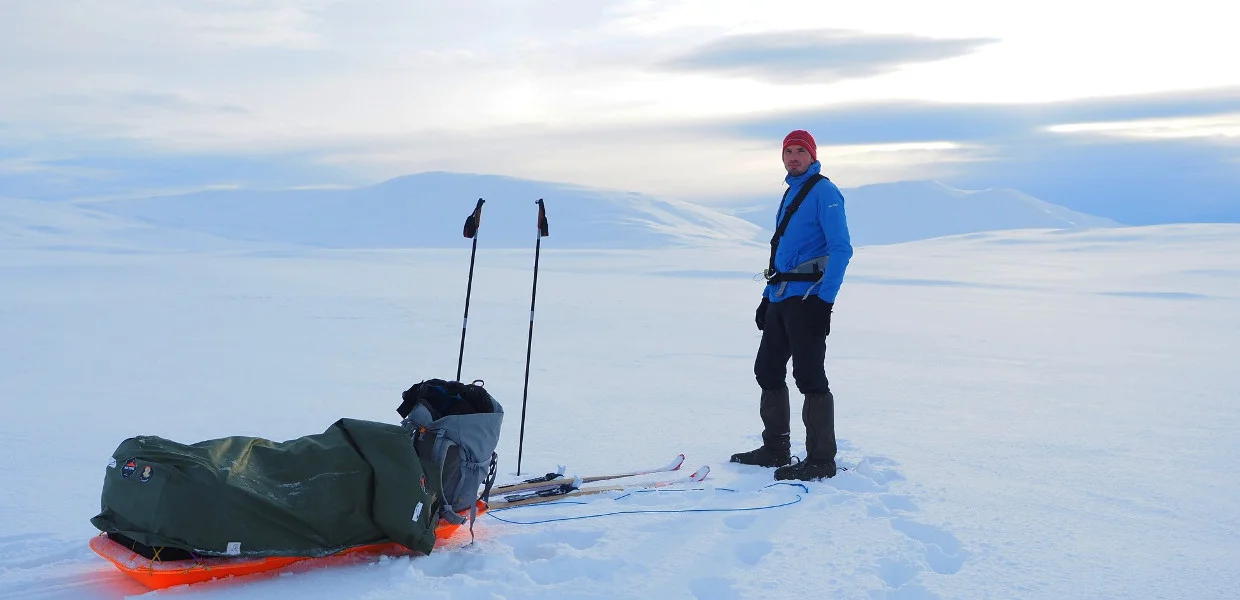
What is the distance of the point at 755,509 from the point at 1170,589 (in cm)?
152

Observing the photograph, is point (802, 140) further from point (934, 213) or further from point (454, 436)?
point (934, 213)

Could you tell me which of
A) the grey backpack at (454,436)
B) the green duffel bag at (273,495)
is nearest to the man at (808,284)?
the grey backpack at (454,436)

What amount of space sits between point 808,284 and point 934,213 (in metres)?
174

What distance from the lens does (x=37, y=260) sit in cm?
2050

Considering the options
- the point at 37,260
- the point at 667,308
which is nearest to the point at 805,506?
the point at 667,308

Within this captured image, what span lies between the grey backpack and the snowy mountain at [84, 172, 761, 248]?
157ft

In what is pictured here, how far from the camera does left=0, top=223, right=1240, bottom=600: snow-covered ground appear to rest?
329 cm

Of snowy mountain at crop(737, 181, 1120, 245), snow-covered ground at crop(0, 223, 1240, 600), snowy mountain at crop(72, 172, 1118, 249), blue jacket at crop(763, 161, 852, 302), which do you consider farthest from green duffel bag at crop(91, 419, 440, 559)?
snowy mountain at crop(737, 181, 1120, 245)

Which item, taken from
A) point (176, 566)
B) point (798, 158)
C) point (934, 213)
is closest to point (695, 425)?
point (798, 158)

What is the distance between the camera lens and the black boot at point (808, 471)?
4500mm

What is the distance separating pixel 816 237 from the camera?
15.0 feet

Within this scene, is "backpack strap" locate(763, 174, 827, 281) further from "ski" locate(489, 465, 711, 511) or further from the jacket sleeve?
"ski" locate(489, 465, 711, 511)

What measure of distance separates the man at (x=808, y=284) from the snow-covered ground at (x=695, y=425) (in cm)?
25

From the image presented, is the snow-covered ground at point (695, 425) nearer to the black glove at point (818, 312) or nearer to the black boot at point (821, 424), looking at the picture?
the black boot at point (821, 424)
